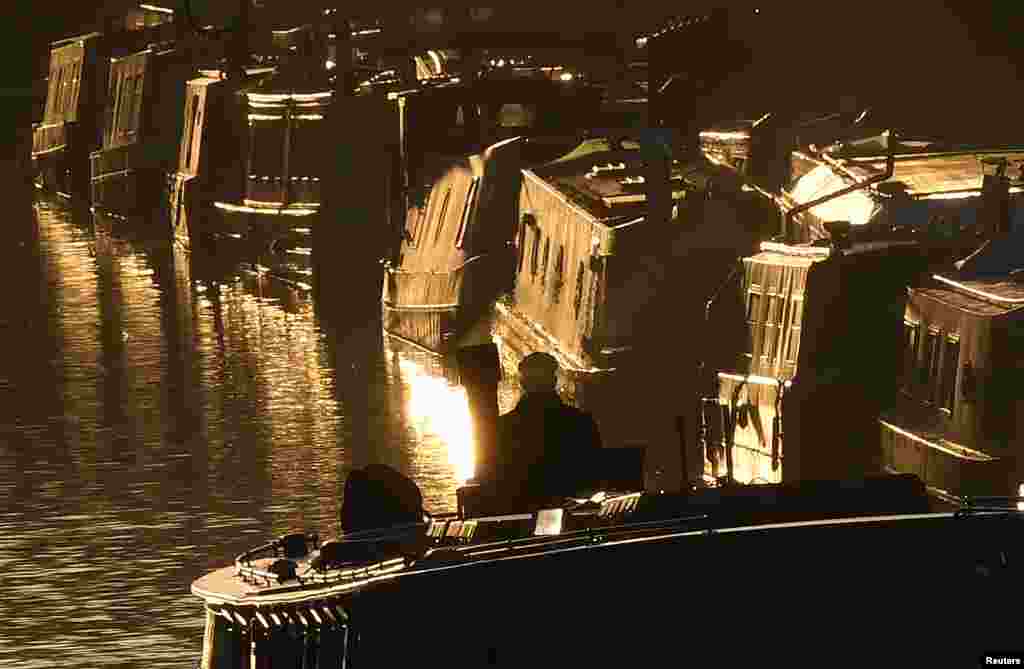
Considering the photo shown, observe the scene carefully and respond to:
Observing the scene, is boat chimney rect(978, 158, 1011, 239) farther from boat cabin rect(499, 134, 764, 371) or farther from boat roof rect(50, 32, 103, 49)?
boat roof rect(50, 32, 103, 49)

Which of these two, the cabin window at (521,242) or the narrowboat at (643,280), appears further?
the cabin window at (521,242)

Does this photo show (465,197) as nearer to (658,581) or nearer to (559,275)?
(559,275)

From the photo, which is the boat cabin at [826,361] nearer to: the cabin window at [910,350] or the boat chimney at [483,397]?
the cabin window at [910,350]

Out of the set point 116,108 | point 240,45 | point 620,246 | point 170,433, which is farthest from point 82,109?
point 620,246

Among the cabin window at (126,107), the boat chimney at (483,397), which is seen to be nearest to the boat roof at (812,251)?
the boat chimney at (483,397)

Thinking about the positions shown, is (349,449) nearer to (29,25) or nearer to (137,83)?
(137,83)
